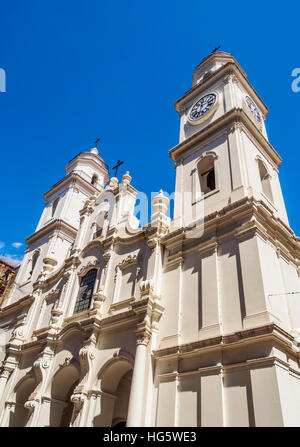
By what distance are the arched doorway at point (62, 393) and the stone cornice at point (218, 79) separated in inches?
654

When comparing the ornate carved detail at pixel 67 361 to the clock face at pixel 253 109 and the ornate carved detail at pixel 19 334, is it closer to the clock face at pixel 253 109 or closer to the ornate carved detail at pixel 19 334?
the ornate carved detail at pixel 19 334

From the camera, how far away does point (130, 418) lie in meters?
10.6

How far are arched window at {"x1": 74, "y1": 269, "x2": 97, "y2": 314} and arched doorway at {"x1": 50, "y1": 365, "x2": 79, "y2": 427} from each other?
2.99 metres

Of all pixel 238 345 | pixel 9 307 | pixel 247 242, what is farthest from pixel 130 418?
pixel 9 307

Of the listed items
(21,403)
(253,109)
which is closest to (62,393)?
(21,403)

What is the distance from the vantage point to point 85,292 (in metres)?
17.9

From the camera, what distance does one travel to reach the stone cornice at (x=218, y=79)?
1991 centimetres

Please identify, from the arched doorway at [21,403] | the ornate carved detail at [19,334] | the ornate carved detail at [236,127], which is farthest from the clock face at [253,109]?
the arched doorway at [21,403]

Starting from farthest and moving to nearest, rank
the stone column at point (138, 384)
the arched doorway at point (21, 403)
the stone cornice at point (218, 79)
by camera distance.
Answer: the stone cornice at point (218, 79) < the arched doorway at point (21, 403) < the stone column at point (138, 384)

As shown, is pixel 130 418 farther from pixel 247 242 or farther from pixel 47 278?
pixel 47 278

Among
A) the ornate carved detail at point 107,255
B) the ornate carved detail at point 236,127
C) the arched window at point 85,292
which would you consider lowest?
the arched window at point 85,292

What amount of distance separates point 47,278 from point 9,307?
4930 mm

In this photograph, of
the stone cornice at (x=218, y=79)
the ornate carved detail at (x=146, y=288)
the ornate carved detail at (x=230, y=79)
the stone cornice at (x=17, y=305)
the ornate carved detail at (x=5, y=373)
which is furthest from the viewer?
the stone cornice at (x=17, y=305)

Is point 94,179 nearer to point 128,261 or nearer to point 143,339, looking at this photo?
point 128,261
